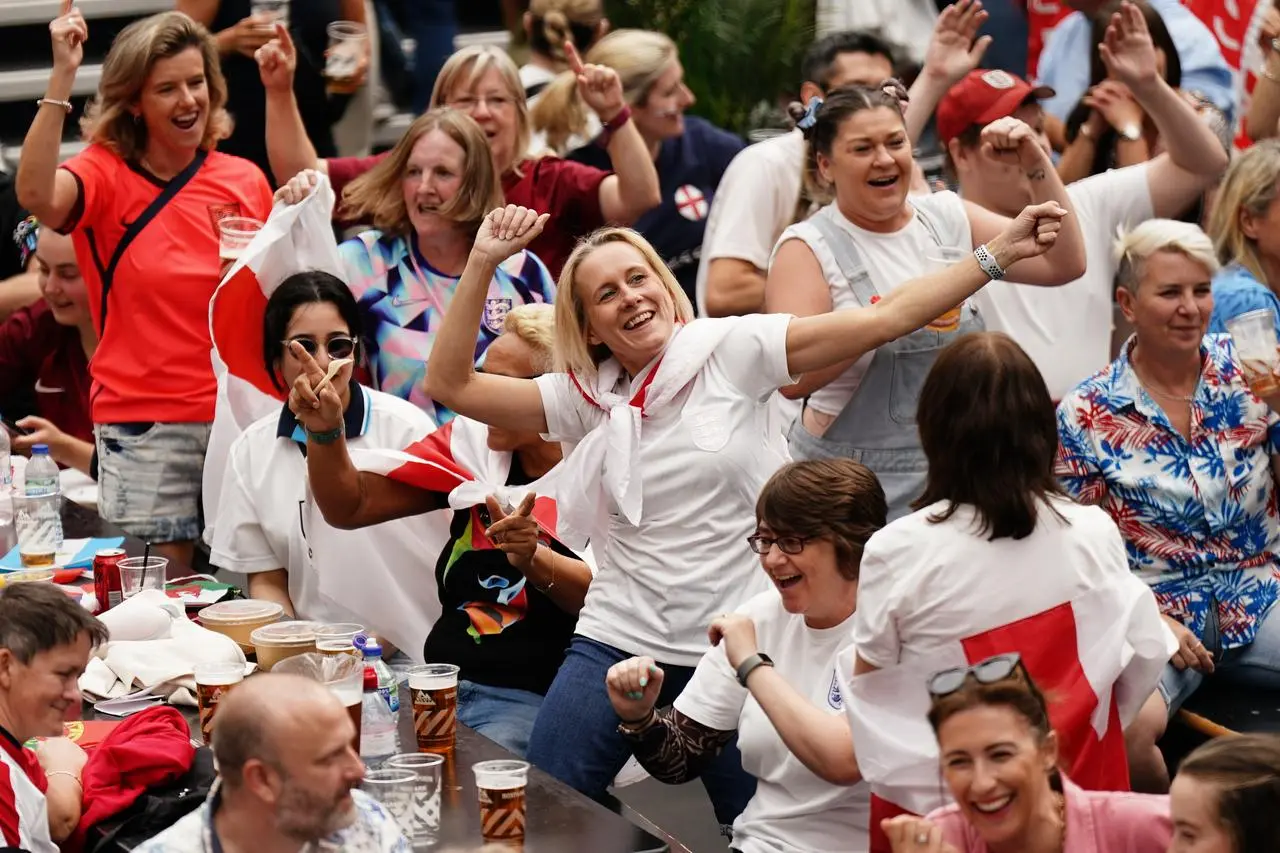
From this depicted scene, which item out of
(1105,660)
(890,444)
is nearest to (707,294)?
(890,444)

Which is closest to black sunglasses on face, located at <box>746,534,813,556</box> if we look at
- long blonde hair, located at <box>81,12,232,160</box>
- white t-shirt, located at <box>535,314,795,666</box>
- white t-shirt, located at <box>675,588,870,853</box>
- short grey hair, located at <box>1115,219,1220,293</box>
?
white t-shirt, located at <box>675,588,870,853</box>

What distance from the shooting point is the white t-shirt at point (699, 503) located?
3.70 m

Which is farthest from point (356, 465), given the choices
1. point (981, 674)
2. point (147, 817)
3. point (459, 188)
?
point (981, 674)

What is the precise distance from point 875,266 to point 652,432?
0.82 m

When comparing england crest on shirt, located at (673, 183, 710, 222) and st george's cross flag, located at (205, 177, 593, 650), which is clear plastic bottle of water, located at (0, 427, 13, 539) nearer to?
st george's cross flag, located at (205, 177, 593, 650)

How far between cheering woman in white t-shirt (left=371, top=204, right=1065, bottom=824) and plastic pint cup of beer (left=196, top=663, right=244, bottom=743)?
2.11ft

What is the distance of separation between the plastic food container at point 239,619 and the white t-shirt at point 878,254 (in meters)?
1.38

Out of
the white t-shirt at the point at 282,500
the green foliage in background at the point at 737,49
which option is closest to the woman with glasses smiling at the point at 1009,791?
the white t-shirt at the point at 282,500

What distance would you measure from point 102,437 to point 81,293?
0.81m

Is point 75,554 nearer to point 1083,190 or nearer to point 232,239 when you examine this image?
point 232,239

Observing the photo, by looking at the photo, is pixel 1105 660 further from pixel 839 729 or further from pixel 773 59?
pixel 773 59

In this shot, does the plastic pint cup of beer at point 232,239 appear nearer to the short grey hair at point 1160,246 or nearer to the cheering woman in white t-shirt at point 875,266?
the cheering woman in white t-shirt at point 875,266

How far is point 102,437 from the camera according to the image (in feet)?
17.0

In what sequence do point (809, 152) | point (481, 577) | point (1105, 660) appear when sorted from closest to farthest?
point (1105, 660) < point (481, 577) < point (809, 152)
